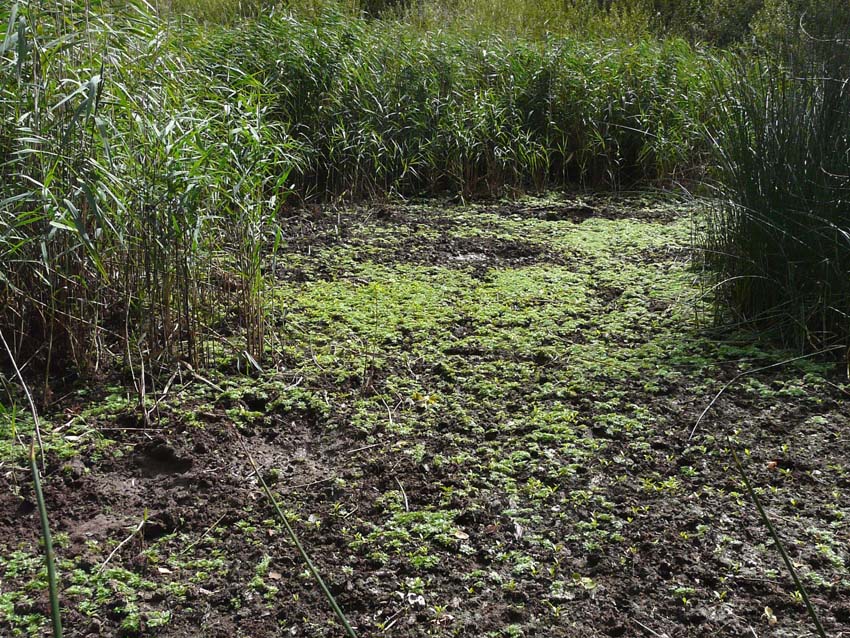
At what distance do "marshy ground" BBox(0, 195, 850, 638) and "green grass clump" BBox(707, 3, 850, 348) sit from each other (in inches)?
8.2

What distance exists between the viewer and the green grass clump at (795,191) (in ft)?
9.95

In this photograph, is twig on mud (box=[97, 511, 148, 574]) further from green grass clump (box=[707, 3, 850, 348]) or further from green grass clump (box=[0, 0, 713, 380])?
green grass clump (box=[707, 3, 850, 348])

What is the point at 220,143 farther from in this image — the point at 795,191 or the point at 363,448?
the point at 795,191

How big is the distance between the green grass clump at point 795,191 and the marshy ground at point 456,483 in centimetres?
21

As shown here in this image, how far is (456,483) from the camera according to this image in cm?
243

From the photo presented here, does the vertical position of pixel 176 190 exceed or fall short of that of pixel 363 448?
it exceeds it

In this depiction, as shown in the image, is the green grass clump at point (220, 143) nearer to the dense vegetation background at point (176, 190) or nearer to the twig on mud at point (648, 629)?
the dense vegetation background at point (176, 190)

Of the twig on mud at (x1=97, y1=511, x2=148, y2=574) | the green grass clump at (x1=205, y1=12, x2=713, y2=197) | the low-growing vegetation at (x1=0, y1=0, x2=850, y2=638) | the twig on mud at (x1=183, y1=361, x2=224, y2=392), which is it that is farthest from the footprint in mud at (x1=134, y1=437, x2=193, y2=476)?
the green grass clump at (x1=205, y1=12, x2=713, y2=197)

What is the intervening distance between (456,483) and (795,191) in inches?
69.5

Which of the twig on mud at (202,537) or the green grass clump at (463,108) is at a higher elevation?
the green grass clump at (463,108)

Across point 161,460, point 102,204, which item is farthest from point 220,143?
point 161,460

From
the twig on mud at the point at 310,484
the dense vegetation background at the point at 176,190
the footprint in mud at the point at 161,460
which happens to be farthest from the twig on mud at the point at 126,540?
→ the dense vegetation background at the point at 176,190

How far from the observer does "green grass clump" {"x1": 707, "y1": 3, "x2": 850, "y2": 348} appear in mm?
3031

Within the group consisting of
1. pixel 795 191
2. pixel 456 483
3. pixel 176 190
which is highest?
pixel 176 190
